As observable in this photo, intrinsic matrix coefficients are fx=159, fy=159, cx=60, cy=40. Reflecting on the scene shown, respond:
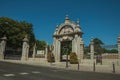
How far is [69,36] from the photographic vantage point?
30.7 meters

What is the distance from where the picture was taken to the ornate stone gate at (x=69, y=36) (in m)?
28.5

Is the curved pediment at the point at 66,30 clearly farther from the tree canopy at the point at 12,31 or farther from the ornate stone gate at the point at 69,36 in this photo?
the tree canopy at the point at 12,31

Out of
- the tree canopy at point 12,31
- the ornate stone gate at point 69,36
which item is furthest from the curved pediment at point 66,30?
the tree canopy at point 12,31

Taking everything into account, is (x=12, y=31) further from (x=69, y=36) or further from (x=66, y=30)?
(x=69, y=36)

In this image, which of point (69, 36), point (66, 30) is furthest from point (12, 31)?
point (69, 36)

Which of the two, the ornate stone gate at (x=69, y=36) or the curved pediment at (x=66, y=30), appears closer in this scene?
the ornate stone gate at (x=69, y=36)

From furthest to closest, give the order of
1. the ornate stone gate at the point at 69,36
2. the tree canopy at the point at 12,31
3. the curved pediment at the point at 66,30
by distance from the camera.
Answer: the tree canopy at the point at 12,31 < the curved pediment at the point at 66,30 < the ornate stone gate at the point at 69,36

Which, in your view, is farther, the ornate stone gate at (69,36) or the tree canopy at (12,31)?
the tree canopy at (12,31)

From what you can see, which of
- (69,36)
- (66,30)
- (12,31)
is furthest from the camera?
(12,31)

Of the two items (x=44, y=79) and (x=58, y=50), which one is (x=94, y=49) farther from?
(x=44, y=79)

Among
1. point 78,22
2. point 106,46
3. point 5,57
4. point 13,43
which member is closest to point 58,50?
point 78,22

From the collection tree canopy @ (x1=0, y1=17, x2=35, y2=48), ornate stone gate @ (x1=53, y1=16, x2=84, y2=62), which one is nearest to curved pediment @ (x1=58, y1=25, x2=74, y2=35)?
ornate stone gate @ (x1=53, y1=16, x2=84, y2=62)

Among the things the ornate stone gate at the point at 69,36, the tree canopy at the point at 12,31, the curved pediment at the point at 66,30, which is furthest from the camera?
the tree canopy at the point at 12,31

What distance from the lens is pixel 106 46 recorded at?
24484 mm
